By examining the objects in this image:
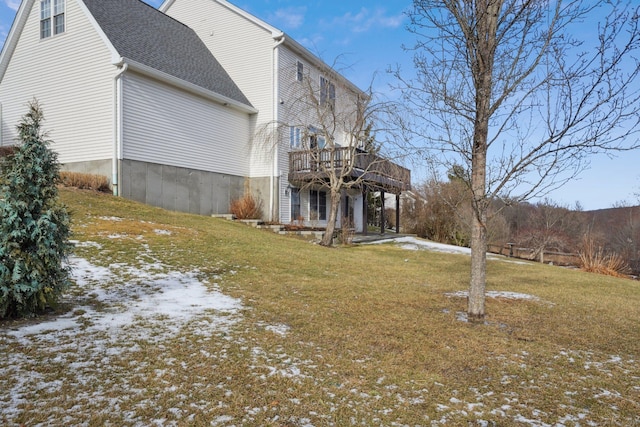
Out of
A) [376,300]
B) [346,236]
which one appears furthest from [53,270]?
[346,236]

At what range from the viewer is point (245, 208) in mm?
16078

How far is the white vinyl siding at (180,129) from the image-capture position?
12570 millimetres

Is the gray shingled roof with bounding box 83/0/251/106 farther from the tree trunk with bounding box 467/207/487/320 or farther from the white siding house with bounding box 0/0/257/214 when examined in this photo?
the tree trunk with bounding box 467/207/487/320

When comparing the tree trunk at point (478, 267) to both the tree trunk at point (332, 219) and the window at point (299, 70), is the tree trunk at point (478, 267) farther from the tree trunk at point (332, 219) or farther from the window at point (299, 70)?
the window at point (299, 70)

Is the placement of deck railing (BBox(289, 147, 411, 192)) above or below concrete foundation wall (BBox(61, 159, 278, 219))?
above

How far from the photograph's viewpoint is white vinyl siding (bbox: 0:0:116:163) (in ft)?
41.3

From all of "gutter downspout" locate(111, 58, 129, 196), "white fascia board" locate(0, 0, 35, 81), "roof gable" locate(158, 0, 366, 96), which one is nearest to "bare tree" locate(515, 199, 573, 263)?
"roof gable" locate(158, 0, 366, 96)

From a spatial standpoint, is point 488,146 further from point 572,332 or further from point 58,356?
point 58,356

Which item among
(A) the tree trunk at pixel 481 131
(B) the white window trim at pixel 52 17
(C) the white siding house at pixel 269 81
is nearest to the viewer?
(A) the tree trunk at pixel 481 131

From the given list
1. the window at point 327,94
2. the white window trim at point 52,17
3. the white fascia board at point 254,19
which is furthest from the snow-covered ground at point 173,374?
the white fascia board at point 254,19

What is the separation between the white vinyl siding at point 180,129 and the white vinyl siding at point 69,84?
0.68 meters

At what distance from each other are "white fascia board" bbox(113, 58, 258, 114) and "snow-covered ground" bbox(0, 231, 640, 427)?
32.3 ft

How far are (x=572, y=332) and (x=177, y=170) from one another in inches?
513

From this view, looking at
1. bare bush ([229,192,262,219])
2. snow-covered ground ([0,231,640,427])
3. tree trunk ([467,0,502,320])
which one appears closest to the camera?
snow-covered ground ([0,231,640,427])
